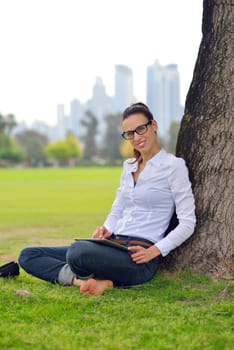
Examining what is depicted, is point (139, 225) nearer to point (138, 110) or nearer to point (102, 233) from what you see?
point (102, 233)

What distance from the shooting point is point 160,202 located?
4695mm

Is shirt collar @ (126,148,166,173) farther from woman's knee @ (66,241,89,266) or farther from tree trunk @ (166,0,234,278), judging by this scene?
woman's knee @ (66,241,89,266)

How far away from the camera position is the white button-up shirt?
181 inches

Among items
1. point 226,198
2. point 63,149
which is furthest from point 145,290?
point 63,149

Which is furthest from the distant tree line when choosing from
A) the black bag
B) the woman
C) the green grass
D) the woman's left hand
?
the woman's left hand

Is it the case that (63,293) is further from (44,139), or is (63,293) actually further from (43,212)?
(44,139)

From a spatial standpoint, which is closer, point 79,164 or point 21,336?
point 21,336

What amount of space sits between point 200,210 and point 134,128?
82cm

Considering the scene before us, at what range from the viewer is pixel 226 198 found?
193 inches

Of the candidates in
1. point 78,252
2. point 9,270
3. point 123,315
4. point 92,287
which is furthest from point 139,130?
point 9,270

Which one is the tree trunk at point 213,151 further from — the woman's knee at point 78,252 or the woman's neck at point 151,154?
the woman's knee at point 78,252

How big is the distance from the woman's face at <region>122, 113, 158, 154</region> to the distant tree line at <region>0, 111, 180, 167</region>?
9281 centimetres

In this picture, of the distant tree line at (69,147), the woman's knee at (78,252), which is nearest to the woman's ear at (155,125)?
the woman's knee at (78,252)

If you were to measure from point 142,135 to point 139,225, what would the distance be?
0.65 metres
